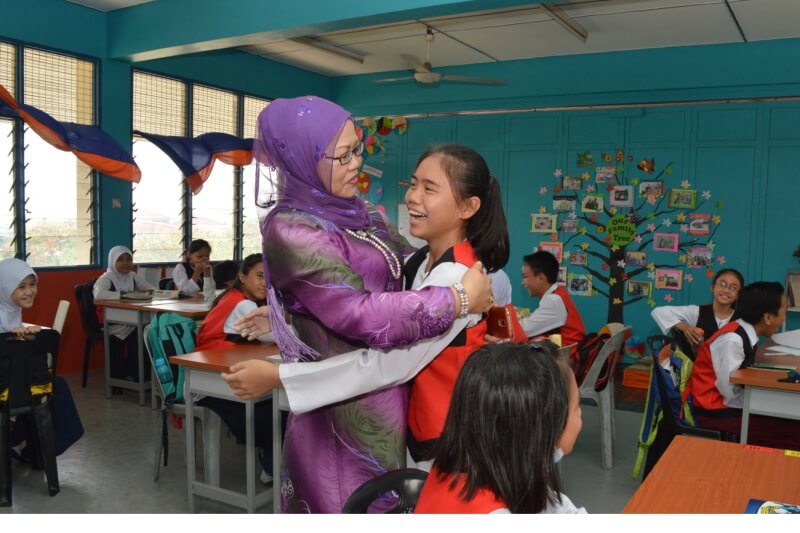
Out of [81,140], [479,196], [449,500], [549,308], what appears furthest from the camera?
[81,140]

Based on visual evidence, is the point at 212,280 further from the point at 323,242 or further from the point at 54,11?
the point at 323,242

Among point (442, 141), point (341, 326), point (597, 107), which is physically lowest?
point (341, 326)

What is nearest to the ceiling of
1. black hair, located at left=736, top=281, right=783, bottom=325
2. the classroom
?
the classroom

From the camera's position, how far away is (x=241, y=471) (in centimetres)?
376

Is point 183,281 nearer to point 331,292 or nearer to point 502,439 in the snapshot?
point 331,292

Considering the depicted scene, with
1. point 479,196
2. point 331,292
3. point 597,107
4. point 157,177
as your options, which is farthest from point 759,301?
point 157,177

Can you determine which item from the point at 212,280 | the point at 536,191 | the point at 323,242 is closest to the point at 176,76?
the point at 212,280

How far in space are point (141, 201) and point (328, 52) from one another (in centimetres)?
254

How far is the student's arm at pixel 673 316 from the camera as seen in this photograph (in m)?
3.92

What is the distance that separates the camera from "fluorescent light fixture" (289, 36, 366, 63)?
6.92m

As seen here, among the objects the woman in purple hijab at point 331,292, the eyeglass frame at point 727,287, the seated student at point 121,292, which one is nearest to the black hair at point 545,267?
the eyeglass frame at point 727,287

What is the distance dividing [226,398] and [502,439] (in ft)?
7.34

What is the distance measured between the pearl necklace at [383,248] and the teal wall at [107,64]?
5509mm

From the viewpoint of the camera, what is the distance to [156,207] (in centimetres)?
688
